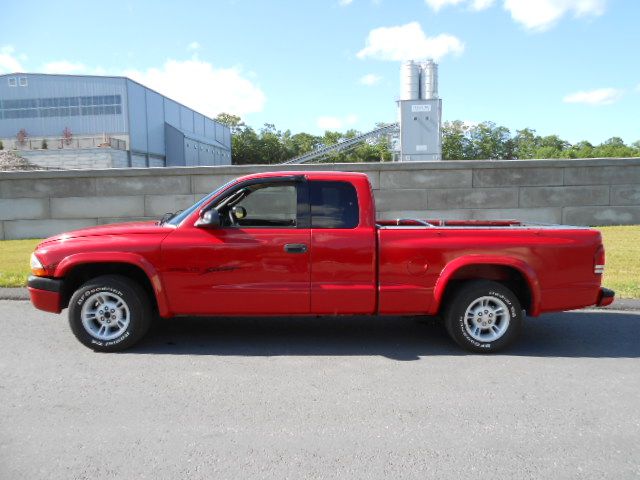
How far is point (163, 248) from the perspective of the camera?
4.78 meters

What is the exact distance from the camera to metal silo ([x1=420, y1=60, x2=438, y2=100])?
2775 centimetres

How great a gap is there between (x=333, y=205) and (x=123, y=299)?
219 cm

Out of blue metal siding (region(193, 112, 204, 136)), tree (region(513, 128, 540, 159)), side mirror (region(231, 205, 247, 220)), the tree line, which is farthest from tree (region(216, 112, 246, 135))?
side mirror (region(231, 205, 247, 220))

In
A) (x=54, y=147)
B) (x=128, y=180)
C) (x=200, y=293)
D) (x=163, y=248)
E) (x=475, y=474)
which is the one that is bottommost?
(x=475, y=474)

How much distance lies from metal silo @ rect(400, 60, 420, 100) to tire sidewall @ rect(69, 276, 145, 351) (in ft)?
83.8

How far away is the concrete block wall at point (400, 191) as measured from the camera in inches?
472

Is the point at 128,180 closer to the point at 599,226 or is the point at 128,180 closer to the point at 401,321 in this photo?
the point at 401,321

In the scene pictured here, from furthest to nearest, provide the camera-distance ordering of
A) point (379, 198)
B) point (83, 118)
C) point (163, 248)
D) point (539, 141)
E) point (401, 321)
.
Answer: point (539, 141) < point (83, 118) < point (379, 198) < point (401, 321) < point (163, 248)

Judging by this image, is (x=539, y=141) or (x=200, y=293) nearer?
(x=200, y=293)

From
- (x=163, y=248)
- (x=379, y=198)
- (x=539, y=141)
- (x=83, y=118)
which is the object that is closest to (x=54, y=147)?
(x=83, y=118)

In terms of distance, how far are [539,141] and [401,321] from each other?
104084 millimetres

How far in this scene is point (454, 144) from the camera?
272 ft

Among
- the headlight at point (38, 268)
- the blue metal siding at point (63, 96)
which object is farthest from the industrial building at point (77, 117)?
the headlight at point (38, 268)

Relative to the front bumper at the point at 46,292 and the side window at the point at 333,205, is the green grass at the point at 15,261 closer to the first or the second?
the front bumper at the point at 46,292
